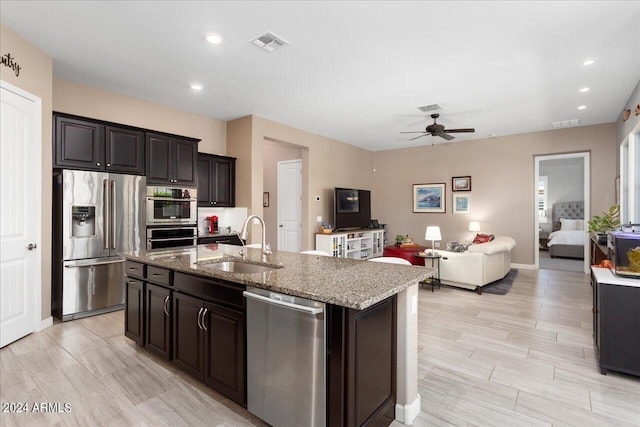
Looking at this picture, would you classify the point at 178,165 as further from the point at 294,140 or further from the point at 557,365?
the point at 557,365

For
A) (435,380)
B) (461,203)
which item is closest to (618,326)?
(435,380)

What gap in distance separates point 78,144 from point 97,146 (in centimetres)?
19

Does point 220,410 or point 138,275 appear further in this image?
point 138,275

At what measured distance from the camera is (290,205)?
7.31 metres

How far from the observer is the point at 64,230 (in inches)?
144

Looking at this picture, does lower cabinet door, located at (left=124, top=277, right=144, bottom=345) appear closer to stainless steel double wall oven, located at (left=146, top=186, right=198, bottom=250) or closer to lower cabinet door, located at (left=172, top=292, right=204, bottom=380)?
lower cabinet door, located at (left=172, top=292, right=204, bottom=380)

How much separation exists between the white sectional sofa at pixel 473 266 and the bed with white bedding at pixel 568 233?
3727mm

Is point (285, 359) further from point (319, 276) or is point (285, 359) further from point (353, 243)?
point (353, 243)

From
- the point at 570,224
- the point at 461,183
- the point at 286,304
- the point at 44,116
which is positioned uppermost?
the point at 44,116

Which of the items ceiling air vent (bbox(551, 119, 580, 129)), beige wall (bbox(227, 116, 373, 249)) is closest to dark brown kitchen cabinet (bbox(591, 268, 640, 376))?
beige wall (bbox(227, 116, 373, 249))

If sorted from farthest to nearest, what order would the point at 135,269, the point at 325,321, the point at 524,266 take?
1. the point at 524,266
2. the point at 135,269
3. the point at 325,321

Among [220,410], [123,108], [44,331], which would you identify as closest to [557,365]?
[220,410]

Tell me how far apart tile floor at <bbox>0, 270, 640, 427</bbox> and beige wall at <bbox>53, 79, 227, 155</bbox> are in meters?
2.73

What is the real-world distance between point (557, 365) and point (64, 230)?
516cm
